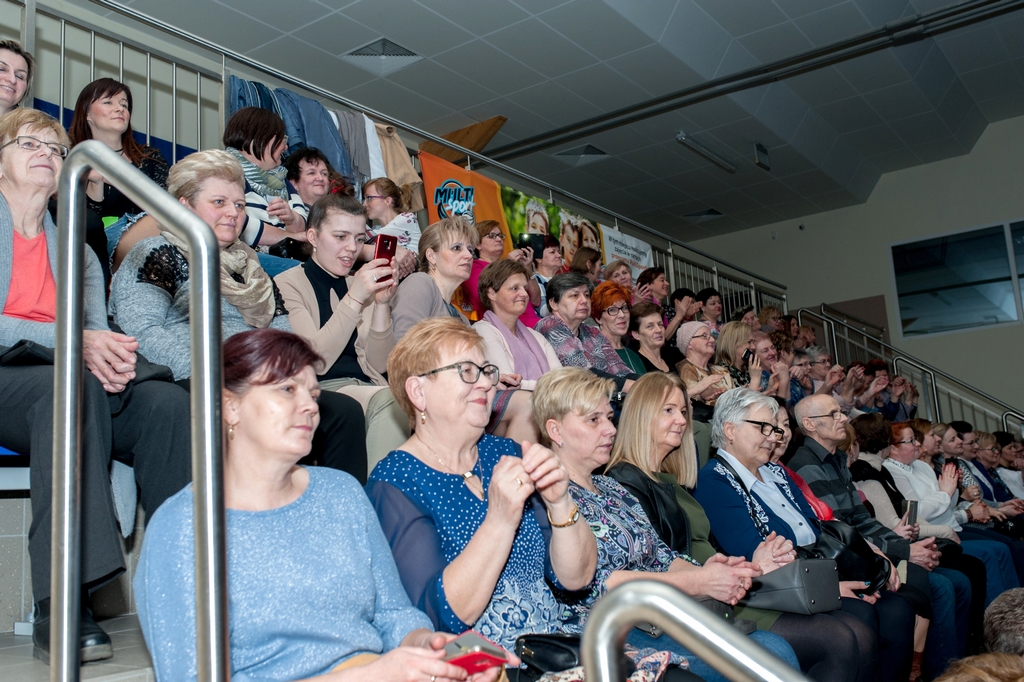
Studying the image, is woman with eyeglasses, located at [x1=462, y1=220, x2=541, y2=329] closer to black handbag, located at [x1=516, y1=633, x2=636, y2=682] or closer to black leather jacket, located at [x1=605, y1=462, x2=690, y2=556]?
black leather jacket, located at [x1=605, y1=462, x2=690, y2=556]

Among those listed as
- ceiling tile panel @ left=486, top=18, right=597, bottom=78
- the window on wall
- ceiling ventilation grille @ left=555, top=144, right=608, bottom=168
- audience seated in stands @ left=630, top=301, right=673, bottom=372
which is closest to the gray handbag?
audience seated in stands @ left=630, top=301, right=673, bottom=372

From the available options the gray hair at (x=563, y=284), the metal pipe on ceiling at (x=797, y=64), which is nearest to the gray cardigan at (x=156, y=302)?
the gray hair at (x=563, y=284)

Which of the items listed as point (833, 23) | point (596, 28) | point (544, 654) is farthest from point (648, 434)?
point (833, 23)

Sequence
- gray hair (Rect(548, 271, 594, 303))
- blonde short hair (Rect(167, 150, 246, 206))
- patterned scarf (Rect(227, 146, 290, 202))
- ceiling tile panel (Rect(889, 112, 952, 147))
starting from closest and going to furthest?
blonde short hair (Rect(167, 150, 246, 206))
patterned scarf (Rect(227, 146, 290, 202))
gray hair (Rect(548, 271, 594, 303))
ceiling tile panel (Rect(889, 112, 952, 147))

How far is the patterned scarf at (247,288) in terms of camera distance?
243 centimetres

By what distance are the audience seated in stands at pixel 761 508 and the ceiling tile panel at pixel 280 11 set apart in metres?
3.92

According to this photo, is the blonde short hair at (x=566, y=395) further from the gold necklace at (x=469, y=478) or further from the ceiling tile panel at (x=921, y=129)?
the ceiling tile panel at (x=921, y=129)

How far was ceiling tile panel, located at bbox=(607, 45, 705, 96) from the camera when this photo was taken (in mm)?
6508

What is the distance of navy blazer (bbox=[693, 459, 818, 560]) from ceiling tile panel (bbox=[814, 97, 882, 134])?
599 cm

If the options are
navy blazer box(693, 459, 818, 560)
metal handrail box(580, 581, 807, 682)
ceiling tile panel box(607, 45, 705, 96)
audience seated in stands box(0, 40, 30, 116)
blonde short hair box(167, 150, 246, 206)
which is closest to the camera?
metal handrail box(580, 581, 807, 682)

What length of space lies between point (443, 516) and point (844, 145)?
844 centimetres

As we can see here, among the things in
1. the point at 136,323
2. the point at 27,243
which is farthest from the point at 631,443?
the point at 27,243

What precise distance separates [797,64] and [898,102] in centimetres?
171

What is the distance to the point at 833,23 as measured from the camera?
6570mm
